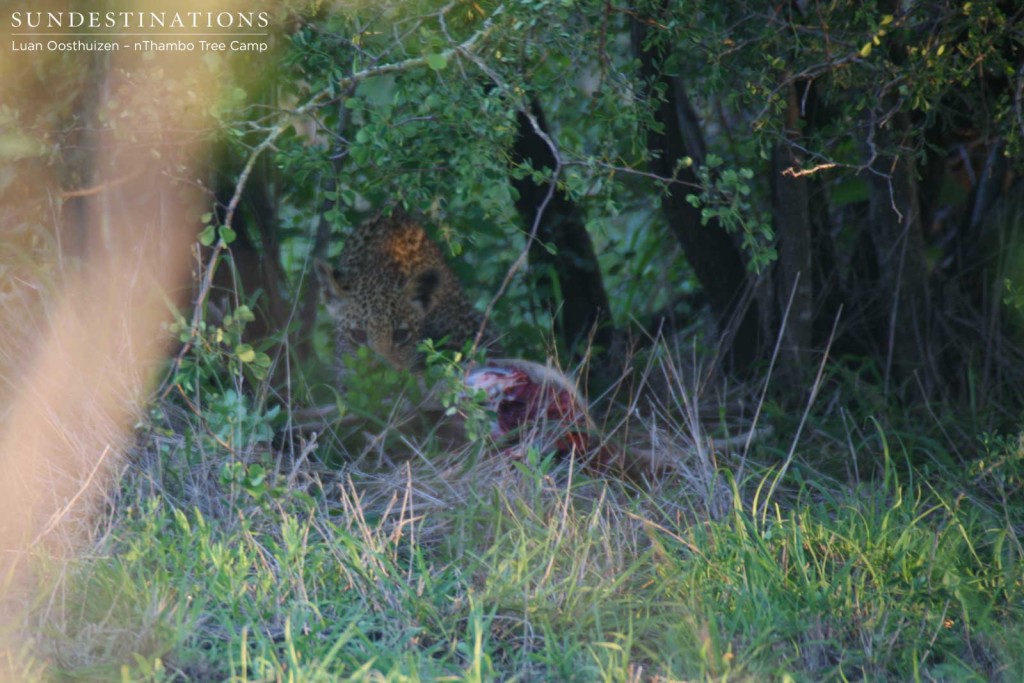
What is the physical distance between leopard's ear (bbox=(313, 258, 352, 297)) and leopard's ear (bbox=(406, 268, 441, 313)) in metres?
0.26

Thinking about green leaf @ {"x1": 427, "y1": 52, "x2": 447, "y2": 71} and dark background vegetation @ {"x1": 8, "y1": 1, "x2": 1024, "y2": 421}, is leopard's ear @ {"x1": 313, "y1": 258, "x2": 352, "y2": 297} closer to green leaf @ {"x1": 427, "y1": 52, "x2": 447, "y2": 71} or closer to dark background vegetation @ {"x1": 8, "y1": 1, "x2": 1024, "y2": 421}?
dark background vegetation @ {"x1": 8, "y1": 1, "x2": 1024, "y2": 421}

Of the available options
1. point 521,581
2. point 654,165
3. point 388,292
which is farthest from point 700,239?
point 521,581

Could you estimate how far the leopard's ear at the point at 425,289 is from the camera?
4914 millimetres

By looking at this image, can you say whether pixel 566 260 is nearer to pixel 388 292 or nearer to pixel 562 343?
pixel 562 343

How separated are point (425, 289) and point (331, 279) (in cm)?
39

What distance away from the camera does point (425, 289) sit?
496 cm

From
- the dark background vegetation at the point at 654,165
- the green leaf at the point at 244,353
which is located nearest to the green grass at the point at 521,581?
the green leaf at the point at 244,353

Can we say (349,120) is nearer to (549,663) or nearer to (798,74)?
(798,74)

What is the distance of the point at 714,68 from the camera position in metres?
4.24

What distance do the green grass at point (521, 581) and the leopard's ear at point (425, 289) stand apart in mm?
1141

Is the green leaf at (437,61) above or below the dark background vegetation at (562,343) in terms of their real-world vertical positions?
above

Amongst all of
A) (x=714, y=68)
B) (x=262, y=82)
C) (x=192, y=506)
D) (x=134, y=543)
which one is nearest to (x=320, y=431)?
(x=192, y=506)

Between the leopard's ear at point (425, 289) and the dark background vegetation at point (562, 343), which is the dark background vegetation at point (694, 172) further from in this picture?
the leopard's ear at point (425, 289)

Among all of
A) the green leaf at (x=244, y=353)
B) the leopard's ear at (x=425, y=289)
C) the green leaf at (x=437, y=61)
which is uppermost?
the green leaf at (x=437, y=61)
